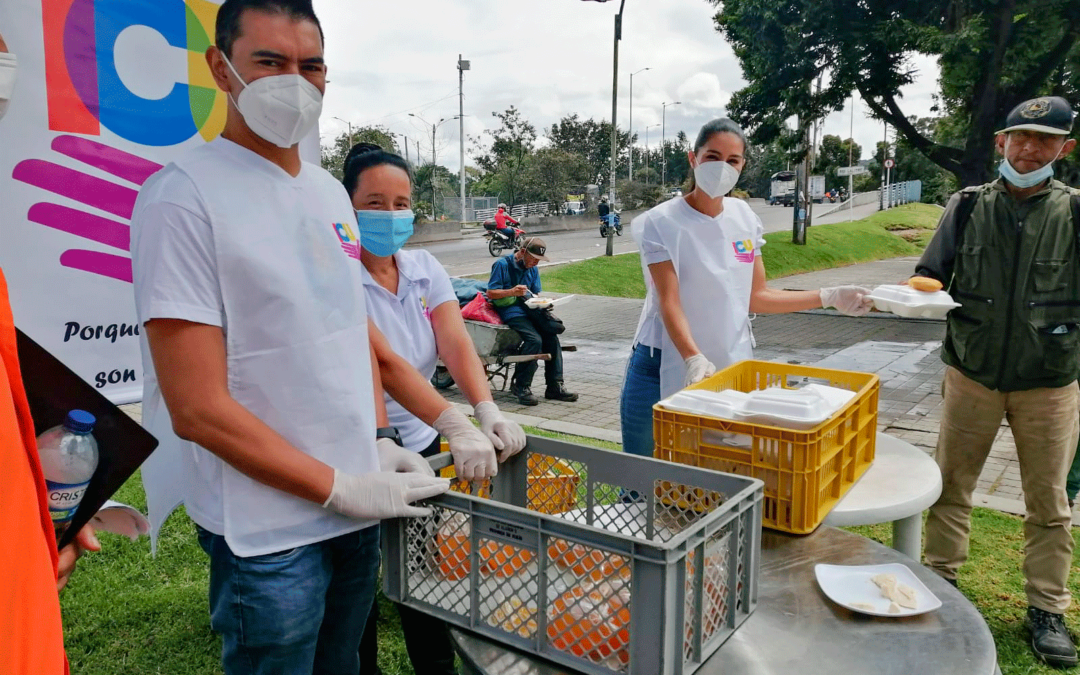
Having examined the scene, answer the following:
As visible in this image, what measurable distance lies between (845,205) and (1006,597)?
43770mm

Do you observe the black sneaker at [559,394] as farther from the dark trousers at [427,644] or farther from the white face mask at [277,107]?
the white face mask at [277,107]

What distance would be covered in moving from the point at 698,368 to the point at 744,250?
60cm

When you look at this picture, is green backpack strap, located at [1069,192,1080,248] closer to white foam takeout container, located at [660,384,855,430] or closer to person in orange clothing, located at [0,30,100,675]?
white foam takeout container, located at [660,384,855,430]

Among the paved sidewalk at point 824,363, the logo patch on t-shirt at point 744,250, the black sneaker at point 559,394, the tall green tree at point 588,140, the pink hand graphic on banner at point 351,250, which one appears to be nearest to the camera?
the pink hand graphic on banner at point 351,250

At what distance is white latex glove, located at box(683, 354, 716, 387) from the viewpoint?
107 inches

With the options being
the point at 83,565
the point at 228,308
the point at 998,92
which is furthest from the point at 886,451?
the point at 998,92

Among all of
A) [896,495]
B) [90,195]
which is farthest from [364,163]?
[896,495]

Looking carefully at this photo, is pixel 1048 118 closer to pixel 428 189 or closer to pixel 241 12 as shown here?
pixel 241 12

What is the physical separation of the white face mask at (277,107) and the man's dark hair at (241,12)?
0.04m

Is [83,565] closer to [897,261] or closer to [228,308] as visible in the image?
[228,308]

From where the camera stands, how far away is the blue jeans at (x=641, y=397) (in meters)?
3.08

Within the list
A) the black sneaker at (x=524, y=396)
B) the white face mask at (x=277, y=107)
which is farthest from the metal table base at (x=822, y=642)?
the black sneaker at (x=524, y=396)

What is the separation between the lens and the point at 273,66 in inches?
62.9

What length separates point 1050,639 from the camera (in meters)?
3.09
